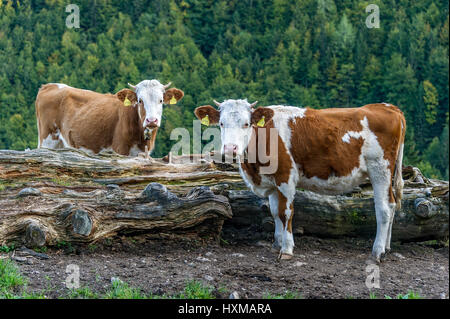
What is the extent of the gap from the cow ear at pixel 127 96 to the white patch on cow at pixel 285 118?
13.6 ft

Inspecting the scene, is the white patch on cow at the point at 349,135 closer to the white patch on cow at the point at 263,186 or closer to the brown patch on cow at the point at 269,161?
the brown patch on cow at the point at 269,161

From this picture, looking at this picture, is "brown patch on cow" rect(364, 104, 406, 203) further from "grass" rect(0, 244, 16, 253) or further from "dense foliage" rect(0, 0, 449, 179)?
"dense foliage" rect(0, 0, 449, 179)

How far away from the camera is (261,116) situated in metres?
8.83

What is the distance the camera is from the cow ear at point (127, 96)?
12333 millimetres

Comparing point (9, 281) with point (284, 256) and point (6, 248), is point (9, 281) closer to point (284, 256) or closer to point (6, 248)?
point (6, 248)

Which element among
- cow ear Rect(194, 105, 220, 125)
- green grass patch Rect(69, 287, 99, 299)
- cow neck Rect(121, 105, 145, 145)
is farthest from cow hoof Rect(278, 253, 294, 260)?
cow neck Rect(121, 105, 145, 145)

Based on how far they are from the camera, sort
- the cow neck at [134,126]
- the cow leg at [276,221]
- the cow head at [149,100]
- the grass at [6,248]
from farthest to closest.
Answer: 1. the cow neck at [134,126]
2. the cow head at [149,100]
3. the cow leg at [276,221]
4. the grass at [6,248]

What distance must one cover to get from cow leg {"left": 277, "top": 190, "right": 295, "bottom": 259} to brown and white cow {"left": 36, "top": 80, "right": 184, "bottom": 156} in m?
3.76

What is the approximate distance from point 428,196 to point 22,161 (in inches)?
281

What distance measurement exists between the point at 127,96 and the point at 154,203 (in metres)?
3.89

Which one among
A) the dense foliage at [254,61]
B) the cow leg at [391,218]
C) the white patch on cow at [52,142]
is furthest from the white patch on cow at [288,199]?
the dense foliage at [254,61]

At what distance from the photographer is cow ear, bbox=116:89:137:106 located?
12.3 meters

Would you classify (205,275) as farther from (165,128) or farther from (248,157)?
(165,128)

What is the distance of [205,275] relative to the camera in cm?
768
